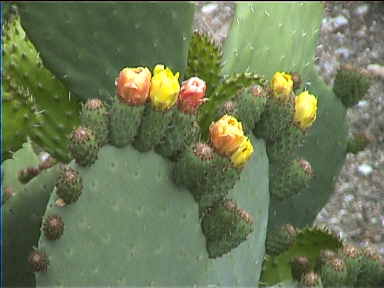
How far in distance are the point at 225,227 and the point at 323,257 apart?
0.95 ft

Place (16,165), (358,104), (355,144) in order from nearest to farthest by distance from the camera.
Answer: (355,144) → (16,165) → (358,104)

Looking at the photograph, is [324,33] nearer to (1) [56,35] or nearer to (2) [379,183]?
(2) [379,183]

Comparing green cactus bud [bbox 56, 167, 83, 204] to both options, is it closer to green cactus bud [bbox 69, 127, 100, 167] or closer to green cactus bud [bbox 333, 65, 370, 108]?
green cactus bud [bbox 69, 127, 100, 167]

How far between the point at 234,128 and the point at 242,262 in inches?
10.0

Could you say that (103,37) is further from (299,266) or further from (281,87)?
(299,266)

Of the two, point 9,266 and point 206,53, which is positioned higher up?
point 206,53

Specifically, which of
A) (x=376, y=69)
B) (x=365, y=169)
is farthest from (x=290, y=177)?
(x=376, y=69)

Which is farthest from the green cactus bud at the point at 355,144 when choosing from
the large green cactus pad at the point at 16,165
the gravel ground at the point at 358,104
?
the gravel ground at the point at 358,104

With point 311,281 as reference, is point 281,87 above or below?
above

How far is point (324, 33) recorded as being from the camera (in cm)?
369

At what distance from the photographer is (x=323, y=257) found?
4.93 feet

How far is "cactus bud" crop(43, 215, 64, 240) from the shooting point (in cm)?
118

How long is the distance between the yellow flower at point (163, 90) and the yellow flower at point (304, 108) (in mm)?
230

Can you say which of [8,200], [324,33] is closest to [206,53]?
[8,200]
